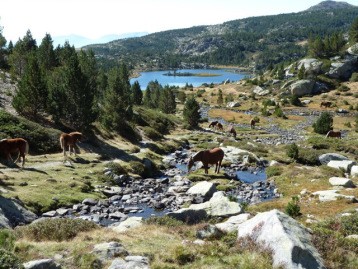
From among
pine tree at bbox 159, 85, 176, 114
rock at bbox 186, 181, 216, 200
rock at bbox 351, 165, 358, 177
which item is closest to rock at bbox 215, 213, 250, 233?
rock at bbox 186, 181, 216, 200

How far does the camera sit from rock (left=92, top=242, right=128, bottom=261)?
10.2m

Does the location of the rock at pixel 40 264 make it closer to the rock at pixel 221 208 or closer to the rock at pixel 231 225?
the rock at pixel 231 225

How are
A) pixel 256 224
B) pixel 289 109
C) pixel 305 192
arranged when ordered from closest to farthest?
pixel 256 224, pixel 305 192, pixel 289 109

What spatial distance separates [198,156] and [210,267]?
23.6m

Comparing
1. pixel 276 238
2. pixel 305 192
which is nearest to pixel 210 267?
pixel 276 238

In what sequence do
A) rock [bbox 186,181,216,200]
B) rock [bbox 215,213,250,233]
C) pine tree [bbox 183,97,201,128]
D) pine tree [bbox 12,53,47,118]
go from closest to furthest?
rock [bbox 215,213,250,233] < rock [bbox 186,181,216,200] < pine tree [bbox 12,53,47,118] < pine tree [bbox 183,97,201,128]

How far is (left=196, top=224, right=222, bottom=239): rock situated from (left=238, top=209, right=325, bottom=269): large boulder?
120 cm

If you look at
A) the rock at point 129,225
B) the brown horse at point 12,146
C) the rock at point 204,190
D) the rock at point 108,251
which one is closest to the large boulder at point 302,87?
the rock at point 204,190

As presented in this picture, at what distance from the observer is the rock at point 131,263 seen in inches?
364

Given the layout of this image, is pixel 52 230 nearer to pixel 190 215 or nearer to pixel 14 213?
pixel 14 213

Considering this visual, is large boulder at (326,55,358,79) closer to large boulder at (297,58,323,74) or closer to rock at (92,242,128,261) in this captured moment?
large boulder at (297,58,323,74)

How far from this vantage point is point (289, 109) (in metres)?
107

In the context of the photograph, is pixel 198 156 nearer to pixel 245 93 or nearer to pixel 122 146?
pixel 122 146

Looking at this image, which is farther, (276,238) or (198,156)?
(198,156)
